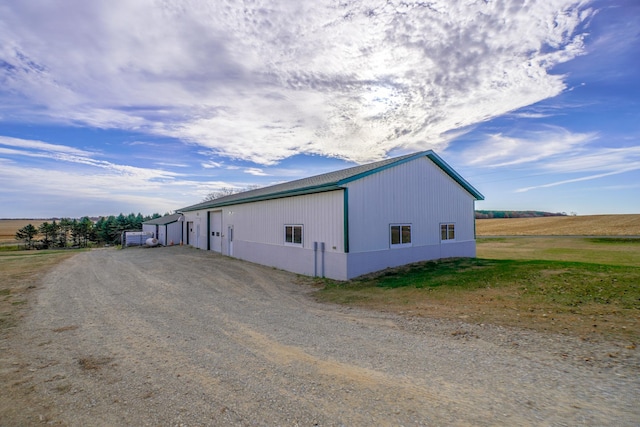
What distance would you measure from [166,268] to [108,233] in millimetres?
42977

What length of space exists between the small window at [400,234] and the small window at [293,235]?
13.7 ft

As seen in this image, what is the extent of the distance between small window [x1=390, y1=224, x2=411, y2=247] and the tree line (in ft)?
153

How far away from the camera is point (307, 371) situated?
4586 millimetres

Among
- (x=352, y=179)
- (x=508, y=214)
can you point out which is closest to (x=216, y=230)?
(x=352, y=179)

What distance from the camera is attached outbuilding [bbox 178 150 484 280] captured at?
40.6ft

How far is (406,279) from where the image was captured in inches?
459

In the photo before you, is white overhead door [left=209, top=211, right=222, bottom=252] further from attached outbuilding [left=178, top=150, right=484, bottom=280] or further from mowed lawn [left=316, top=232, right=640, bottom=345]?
mowed lawn [left=316, top=232, right=640, bottom=345]

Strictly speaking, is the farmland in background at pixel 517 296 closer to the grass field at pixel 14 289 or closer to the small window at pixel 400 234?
the small window at pixel 400 234

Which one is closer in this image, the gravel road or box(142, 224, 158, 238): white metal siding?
the gravel road

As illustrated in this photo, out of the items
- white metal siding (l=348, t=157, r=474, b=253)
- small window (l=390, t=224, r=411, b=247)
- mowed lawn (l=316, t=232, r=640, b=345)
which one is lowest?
mowed lawn (l=316, t=232, r=640, b=345)

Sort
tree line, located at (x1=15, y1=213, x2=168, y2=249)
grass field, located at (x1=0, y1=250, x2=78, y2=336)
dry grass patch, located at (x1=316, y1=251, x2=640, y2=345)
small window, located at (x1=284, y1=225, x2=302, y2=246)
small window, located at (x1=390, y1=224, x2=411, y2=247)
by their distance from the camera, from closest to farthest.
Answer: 1. dry grass patch, located at (x1=316, y1=251, x2=640, y2=345)
2. grass field, located at (x1=0, y1=250, x2=78, y2=336)
3. small window, located at (x1=390, y1=224, x2=411, y2=247)
4. small window, located at (x1=284, y1=225, x2=302, y2=246)
5. tree line, located at (x1=15, y1=213, x2=168, y2=249)

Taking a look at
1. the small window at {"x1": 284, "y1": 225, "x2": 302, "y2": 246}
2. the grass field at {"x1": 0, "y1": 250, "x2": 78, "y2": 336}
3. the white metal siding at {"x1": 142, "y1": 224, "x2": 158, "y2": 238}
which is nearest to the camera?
the grass field at {"x1": 0, "y1": 250, "x2": 78, "y2": 336}

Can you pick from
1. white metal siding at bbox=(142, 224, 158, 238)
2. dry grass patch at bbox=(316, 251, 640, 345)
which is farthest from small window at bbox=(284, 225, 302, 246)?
white metal siding at bbox=(142, 224, 158, 238)

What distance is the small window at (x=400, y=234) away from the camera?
1386 cm
